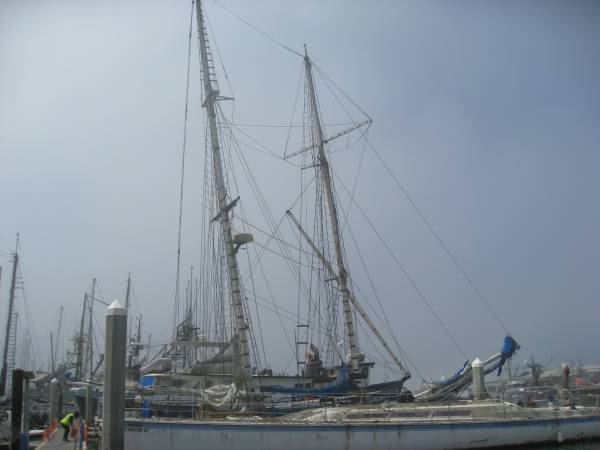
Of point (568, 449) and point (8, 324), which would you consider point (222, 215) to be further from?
point (8, 324)

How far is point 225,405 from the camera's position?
32.8m

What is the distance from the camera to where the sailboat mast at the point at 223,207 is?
38938 millimetres

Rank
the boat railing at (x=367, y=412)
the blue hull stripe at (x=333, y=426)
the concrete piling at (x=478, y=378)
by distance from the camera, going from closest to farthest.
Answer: the blue hull stripe at (x=333, y=426) → the boat railing at (x=367, y=412) → the concrete piling at (x=478, y=378)

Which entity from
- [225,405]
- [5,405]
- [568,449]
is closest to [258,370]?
[225,405]

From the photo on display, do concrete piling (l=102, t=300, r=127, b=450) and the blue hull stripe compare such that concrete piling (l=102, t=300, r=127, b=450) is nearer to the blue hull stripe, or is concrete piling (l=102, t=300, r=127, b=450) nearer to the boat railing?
the blue hull stripe

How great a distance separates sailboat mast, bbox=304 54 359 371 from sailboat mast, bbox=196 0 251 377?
391 inches

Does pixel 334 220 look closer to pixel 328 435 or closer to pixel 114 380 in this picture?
pixel 328 435

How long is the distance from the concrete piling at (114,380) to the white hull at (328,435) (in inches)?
336

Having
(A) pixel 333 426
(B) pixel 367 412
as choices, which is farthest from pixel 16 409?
(B) pixel 367 412

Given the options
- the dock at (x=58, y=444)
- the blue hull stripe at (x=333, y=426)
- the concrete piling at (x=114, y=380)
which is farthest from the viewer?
the blue hull stripe at (x=333, y=426)

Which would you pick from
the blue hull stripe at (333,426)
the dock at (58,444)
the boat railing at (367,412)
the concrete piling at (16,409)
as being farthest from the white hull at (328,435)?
the concrete piling at (16,409)

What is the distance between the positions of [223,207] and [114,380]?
73.4 feet

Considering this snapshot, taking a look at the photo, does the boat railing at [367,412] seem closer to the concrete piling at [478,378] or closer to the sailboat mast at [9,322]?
the concrete piling at [478,378]

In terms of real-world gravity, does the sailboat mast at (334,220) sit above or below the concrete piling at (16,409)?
above
